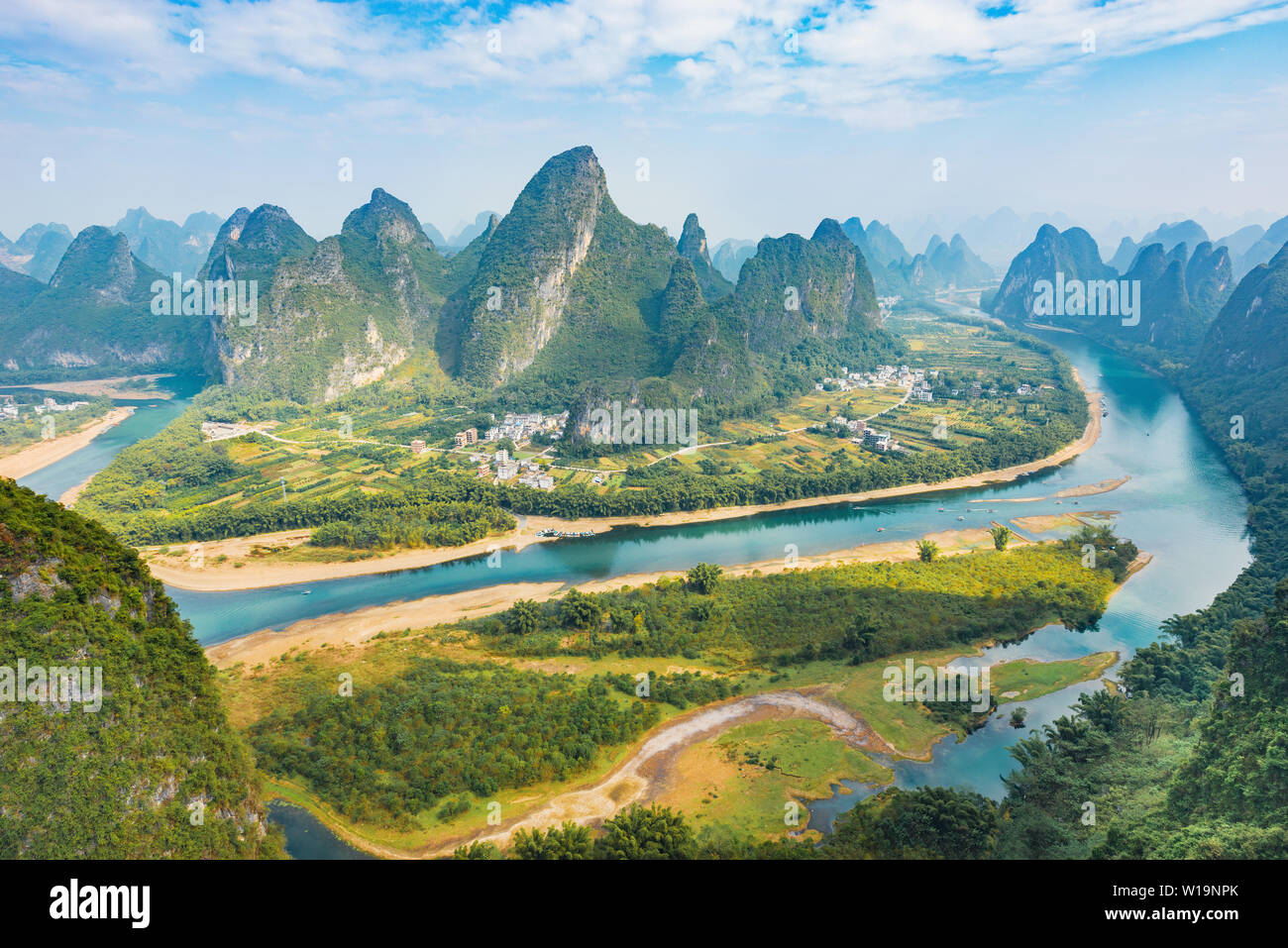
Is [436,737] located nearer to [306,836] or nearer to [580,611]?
[306,836]

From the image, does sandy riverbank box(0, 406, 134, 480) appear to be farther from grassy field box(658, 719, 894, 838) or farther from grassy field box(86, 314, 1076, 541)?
grassy field box(658, 719, 894, 838)

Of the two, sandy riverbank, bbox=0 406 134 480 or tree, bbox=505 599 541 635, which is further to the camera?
sandy riverbank, bbox=0 406 134 480

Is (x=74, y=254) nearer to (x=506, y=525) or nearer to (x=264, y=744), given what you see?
(x=506, y=525)

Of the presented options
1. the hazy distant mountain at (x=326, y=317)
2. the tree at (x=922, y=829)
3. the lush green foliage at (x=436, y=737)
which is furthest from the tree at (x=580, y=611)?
the hazy distant mountain at (x=326, y=317)

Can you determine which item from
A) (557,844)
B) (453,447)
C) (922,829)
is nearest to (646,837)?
(557,844)

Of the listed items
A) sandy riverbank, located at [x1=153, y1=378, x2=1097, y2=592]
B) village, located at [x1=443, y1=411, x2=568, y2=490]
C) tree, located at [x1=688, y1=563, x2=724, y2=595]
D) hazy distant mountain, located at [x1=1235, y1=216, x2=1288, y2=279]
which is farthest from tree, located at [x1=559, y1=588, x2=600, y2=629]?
hazy distant mountain, located at [x1=1235, y1=216, x2=1288, y2=279]
